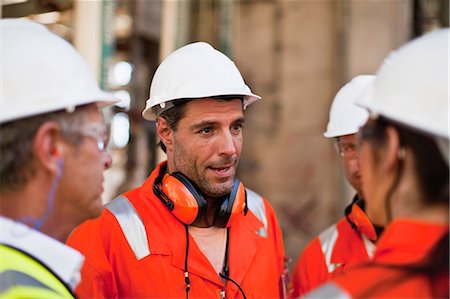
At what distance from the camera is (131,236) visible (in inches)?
92.4

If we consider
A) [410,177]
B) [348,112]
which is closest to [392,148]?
[410,177]

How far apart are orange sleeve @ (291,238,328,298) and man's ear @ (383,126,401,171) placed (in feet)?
5.32

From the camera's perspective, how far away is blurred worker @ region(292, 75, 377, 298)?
2775mm

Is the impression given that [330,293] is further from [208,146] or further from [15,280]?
[208,146]

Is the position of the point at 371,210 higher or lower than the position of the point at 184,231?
higher

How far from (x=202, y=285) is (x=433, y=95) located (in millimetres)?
1396

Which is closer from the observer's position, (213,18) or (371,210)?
(371,210)

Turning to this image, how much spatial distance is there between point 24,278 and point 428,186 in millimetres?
1005

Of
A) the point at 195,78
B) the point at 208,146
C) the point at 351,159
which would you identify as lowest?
the point at 351,159

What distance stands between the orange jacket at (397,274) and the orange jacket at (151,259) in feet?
3.72

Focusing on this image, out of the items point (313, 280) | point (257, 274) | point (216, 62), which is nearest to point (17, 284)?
point (257, 274)

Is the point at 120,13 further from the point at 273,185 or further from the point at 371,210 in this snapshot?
the point at 371,210

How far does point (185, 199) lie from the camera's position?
7.91 feet

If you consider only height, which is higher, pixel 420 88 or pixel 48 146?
pixel 420 88
